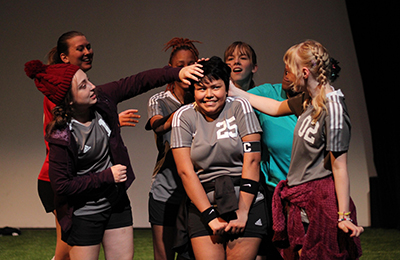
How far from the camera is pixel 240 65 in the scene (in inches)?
105

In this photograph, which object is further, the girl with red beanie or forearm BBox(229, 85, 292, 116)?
forearm BBox(229, 85, 292, 116)

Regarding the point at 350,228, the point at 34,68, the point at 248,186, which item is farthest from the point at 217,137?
the point at 34,68

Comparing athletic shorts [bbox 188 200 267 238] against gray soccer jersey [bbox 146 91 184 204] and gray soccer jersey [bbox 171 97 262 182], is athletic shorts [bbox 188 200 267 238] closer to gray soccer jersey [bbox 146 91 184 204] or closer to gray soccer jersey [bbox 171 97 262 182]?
gray soccer jersey [bbox 171 97 262 182]

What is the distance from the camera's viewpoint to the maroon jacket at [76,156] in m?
1.89

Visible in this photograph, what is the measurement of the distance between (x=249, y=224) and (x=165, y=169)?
66 centimetres

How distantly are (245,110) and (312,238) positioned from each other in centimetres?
68

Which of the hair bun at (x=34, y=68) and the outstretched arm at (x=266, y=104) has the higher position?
the hair bun at (x=34, y=68)

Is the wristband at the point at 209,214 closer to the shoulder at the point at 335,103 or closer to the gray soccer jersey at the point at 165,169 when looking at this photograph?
the gray soccer jersey at the point at 165,169

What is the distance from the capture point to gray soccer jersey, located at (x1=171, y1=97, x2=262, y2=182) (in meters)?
2.02

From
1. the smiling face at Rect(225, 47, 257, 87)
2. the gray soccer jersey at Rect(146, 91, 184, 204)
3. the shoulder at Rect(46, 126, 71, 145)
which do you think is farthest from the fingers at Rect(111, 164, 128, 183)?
the smiling face at Rect(225, 47, 257, 87)

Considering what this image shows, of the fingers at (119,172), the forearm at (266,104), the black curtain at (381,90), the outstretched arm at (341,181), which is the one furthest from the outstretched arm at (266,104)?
the black curtain at (381,90)

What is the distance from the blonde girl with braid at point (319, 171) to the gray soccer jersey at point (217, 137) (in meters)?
0.26

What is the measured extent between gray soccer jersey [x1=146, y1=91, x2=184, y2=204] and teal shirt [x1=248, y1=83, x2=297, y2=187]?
0.52 m

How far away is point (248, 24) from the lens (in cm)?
532
